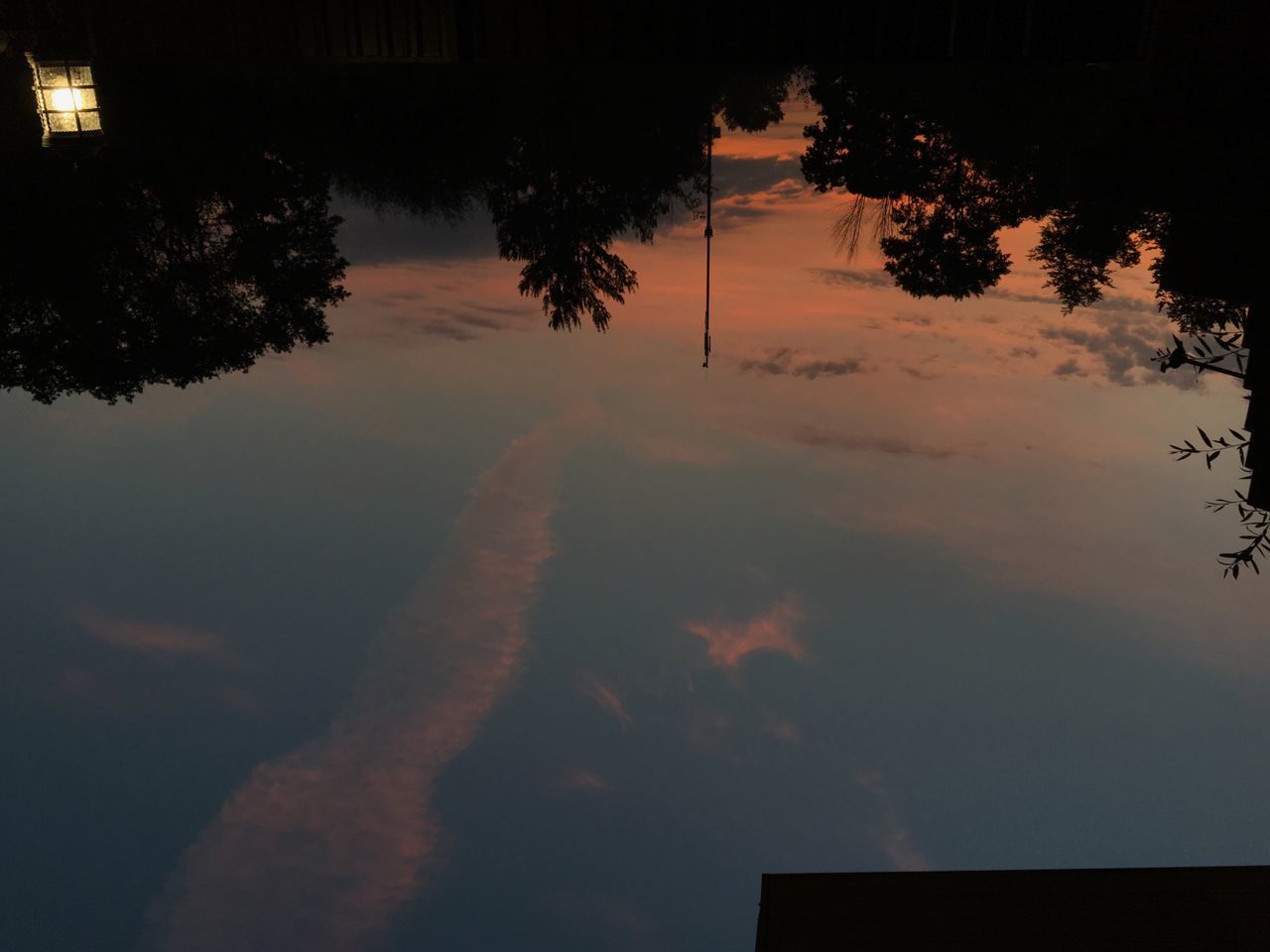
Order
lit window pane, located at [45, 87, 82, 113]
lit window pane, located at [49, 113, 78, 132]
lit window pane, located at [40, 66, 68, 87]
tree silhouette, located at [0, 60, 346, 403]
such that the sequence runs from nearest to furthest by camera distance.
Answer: lit window pane, located at [40, 66, 68, 87] < lit window pane, located at [45, 87, 82, 113] < lit window pane, located at [49, 113, 78, 132] < tree silhouette, located at [0, 60, 346, 403]

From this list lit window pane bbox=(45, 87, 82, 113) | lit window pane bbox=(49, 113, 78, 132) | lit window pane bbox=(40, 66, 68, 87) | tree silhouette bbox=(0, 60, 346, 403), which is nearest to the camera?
lit window pane bbox=(40, 66, 68, 87)

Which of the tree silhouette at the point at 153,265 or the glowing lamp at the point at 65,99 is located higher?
the glowing lamp at the point at 65,99

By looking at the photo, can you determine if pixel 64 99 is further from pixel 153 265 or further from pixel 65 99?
pixel 153 265

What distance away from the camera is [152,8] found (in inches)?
594

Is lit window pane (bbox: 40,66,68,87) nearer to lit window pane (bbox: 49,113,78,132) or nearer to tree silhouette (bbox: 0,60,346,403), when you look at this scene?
lit window pane (bbox: 49,113,78,132)

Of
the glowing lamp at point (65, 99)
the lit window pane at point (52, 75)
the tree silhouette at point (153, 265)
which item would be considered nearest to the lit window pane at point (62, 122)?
the glowing lamp at point (65, 99)

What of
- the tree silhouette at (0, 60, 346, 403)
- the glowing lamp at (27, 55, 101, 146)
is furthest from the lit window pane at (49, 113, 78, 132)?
the tree silhouette at (0, 60, 346, 403)

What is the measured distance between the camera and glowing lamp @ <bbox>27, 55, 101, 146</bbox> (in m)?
12.1

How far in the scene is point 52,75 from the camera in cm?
1213

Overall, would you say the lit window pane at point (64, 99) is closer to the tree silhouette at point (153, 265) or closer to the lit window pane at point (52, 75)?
the lit window pane at point (52, 75)

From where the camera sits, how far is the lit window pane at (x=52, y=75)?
39.8ft

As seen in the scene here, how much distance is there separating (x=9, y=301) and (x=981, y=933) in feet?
46.4

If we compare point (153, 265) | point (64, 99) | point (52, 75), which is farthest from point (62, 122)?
point (153, 265)

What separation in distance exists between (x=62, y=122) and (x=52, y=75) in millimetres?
652
